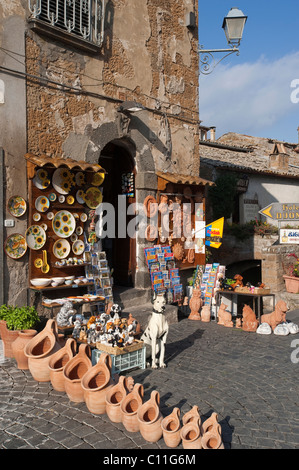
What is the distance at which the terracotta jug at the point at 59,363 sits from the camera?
4.54 m

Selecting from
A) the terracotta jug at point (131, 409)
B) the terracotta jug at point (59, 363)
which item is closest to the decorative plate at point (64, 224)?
the terracotta jug at point (59, 363)

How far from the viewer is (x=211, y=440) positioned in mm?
3244

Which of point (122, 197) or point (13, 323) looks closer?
point (13, 323)

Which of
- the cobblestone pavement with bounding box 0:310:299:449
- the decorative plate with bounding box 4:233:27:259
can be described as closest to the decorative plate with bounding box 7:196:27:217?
the decorative plate with bounding box 4:233:27:259

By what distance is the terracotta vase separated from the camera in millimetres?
8391

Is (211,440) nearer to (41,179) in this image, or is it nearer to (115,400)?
(115,400)

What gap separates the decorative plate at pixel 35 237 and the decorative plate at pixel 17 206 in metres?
0.28

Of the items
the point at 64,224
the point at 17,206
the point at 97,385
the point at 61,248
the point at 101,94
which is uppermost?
the point at 101,94

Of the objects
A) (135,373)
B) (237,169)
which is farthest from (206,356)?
(237,169)

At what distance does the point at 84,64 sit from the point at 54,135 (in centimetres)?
150

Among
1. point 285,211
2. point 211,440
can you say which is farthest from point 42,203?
point 285,211

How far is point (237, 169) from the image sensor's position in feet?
46.9

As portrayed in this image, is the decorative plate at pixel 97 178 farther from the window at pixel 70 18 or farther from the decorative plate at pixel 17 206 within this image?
the window at pixel 70 18

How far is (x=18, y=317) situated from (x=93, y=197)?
2.57 meters
